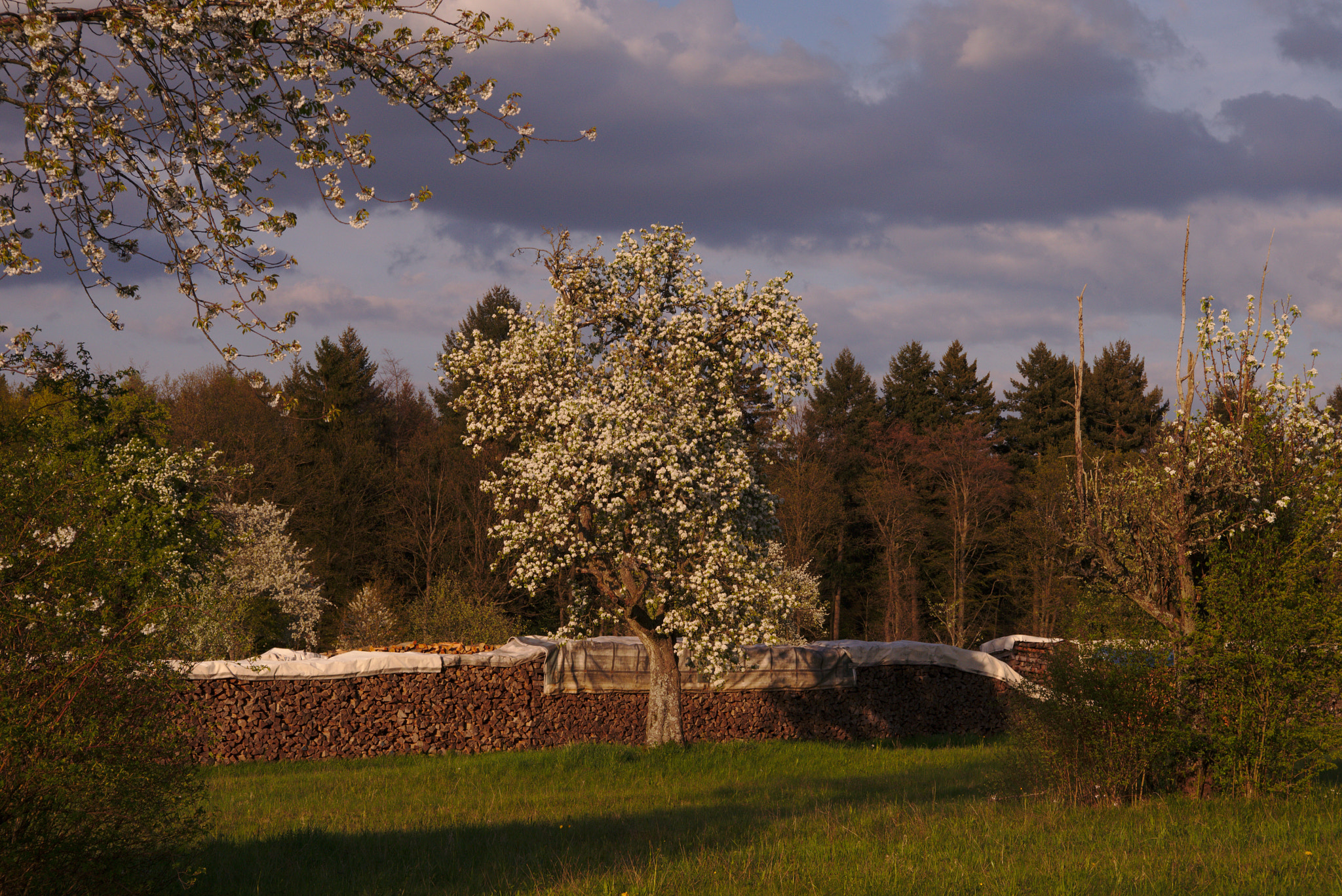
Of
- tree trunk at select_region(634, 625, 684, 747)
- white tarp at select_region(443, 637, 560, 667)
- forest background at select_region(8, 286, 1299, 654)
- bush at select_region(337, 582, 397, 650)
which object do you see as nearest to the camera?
tree trunk at select_region(634, 625, 684, 747)

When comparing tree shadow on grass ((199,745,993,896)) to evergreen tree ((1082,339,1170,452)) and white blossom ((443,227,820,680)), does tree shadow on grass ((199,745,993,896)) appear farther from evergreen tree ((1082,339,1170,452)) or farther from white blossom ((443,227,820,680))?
evergreen tree ((1082,339,1170,452))

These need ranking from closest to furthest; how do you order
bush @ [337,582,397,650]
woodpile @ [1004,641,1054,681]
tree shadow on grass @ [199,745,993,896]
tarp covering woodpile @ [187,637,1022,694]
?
tree shadow on grass @ [199,745,993,896], tarp covering woodpile @ [187,637,1022,694], woodpile @ [1004,641,1054,681], bush @ [337,582,397,650]

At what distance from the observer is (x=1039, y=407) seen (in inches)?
2464

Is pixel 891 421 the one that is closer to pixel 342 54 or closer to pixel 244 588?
pixel 244 588

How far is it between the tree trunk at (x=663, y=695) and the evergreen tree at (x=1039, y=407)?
43.6 meters

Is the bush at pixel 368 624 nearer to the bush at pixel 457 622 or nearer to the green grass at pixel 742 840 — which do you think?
the bush at pixel 457 622

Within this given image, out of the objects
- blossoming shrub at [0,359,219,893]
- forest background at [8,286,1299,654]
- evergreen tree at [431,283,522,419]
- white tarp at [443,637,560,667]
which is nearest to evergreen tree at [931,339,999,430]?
forest background at [8,286,1299,654]

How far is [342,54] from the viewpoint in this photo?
6695 mm

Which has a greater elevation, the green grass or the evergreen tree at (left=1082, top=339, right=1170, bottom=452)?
the evergreen tree at (left=1082, top=339, right=1170, bottom=452)

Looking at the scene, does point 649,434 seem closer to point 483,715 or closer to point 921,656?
point 483,715

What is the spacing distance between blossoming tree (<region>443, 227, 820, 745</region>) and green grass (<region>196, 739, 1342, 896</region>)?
312 cm

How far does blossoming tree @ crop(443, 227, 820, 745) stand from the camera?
17.1 meters

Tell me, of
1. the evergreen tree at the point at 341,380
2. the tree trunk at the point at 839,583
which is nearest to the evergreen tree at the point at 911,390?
the tree trunk at the point at 839,583

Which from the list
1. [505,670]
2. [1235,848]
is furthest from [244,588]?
[1235,848]
